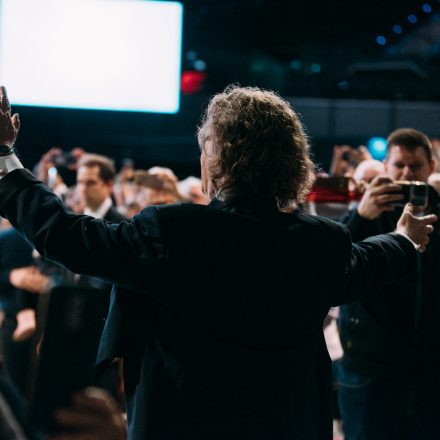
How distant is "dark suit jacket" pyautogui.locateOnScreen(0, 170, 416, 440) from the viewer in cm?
145

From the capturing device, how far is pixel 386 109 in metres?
13.7

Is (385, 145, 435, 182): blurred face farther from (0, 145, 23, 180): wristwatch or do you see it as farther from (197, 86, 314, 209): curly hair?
(0, 145, 23, 180): wristwatch

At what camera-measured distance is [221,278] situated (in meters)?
1.47

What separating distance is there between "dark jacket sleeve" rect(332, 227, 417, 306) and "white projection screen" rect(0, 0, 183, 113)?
2.87 meters

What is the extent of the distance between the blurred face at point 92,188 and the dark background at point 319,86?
8.83 metres

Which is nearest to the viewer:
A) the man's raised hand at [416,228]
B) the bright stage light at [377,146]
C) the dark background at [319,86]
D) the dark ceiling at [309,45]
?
the man's raised hand at [416,228]

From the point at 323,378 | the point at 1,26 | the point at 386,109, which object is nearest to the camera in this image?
the point at 323,378

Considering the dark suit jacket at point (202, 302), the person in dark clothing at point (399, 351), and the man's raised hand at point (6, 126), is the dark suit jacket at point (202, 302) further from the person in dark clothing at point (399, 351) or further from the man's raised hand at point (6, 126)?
the person in dark clothing at point (399, 351)

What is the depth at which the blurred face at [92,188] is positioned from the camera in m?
4.10

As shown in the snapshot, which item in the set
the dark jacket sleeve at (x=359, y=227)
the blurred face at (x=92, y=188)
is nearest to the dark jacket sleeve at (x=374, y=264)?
Result: the dark jacket sleeve at (x=359, y=227)

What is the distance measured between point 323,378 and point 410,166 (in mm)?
1351

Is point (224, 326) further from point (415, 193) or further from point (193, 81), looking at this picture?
point (193, 81)

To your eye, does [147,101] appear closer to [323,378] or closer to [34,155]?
[323,378]

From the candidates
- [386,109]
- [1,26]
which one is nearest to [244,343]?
[1,26]
